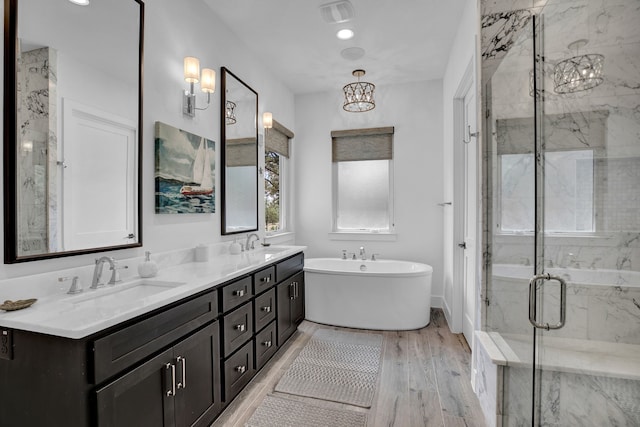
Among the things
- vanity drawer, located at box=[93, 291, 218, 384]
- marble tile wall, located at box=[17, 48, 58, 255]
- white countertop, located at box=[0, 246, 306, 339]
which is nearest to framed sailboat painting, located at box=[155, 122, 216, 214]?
white countertop, located at box=[0, 246, 306, 339]

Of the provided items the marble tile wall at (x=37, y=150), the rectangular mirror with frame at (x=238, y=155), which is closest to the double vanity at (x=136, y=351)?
the marble tile wall at (x=37, y=150)

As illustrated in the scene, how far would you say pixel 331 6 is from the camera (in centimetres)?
249

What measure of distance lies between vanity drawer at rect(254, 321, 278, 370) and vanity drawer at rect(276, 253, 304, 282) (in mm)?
379

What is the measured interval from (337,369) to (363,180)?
2500 mm

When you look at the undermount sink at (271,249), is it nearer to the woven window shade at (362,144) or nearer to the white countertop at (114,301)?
the white countertop at (114,301)

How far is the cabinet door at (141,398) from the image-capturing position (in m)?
1.11

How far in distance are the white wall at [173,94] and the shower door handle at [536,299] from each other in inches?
80.2

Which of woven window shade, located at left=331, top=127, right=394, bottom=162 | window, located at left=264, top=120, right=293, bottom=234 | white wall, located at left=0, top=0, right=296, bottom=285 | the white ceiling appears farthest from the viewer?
woven window shade, located at left=331, top=127, right=394, bottom=162

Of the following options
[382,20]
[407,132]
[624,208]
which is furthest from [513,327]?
[407,132]

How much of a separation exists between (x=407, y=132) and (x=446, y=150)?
61 cm

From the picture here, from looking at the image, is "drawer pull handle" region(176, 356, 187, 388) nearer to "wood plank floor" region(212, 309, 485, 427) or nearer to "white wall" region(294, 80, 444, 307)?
"wood plank floor" region(212, 309, 485, 427)

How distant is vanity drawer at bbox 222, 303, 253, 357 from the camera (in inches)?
73.2

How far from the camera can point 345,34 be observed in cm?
292

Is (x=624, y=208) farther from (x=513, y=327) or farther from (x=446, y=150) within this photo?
(x=446, y=150)
